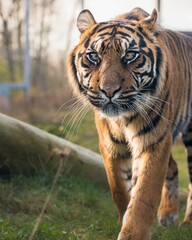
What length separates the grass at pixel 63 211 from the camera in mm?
4090

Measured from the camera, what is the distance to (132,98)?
3.88m

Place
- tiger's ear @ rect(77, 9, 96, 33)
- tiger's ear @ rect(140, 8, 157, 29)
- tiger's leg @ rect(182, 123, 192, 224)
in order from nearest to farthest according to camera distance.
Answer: tiger's ear @ rect(140, 8, 157, 29), tiger's ear @ rect(77, 9, 96, 33), tiger's leg @ rect(182, 123, 192, 224)

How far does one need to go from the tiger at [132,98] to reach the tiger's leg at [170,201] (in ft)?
3.33

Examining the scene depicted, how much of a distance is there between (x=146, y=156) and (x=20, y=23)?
2007 cm

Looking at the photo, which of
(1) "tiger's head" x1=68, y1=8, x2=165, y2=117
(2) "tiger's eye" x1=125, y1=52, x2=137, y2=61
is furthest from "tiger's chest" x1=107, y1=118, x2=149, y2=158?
(2) "tiger's eye" x1=125, y1=52, x2=137, y2=61

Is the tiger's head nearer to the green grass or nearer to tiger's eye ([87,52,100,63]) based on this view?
tiger's eye ([87,52,100,63])

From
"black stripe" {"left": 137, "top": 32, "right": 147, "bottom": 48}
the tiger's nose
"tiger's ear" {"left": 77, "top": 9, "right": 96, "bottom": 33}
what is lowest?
the tiger's nose

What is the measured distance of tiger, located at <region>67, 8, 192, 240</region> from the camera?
3.86m

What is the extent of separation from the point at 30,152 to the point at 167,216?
1.47m

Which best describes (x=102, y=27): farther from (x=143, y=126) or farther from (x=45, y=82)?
(x=45, y=82)

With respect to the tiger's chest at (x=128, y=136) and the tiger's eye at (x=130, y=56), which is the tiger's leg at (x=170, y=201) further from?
the tiger's eye at (x=130, y=56)

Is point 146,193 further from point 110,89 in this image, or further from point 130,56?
point 130,56

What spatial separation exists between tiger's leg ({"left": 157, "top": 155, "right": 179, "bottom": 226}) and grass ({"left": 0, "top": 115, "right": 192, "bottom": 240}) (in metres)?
0.16

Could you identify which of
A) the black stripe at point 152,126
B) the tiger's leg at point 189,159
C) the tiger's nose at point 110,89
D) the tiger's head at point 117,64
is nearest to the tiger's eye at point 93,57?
the tiger's head at point 117,64
